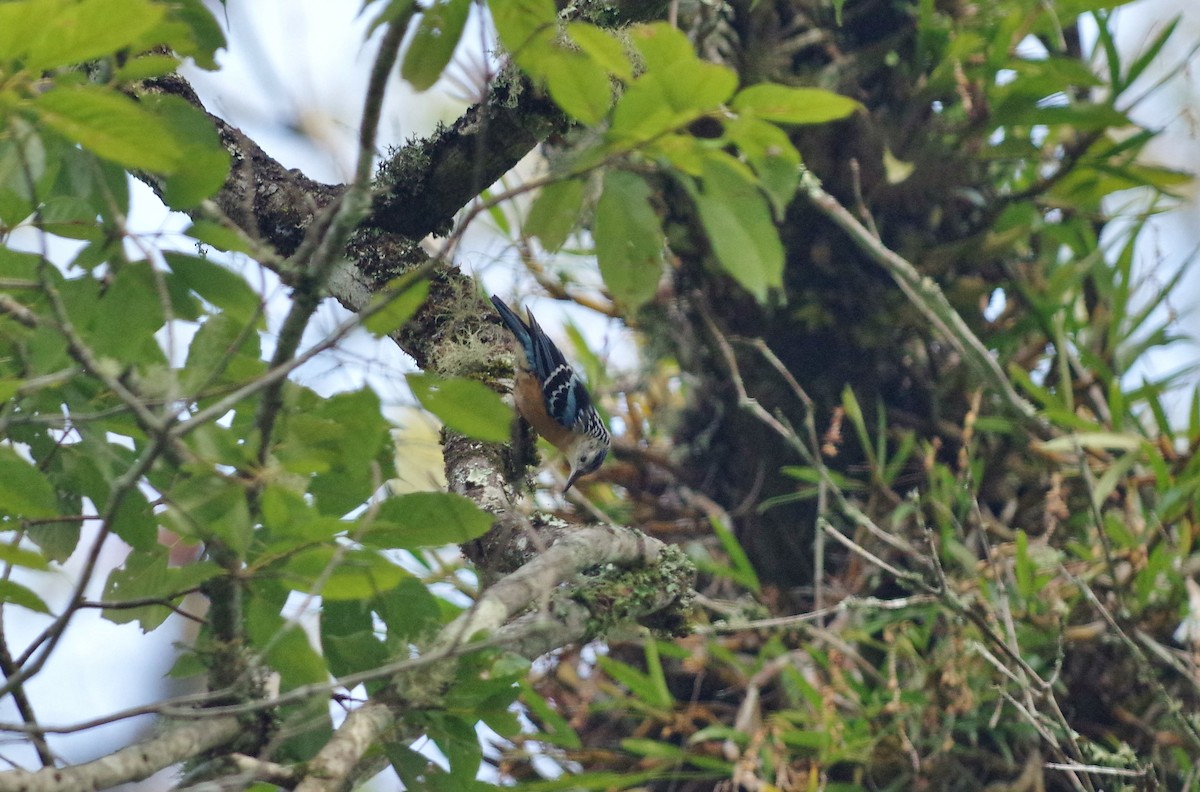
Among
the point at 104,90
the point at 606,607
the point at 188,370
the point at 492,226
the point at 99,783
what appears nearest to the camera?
the point at 104,90

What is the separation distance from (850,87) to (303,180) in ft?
6.82

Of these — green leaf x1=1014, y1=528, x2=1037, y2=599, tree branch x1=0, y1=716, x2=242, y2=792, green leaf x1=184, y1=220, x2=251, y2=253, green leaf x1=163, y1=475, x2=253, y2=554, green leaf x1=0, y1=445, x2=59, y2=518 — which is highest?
green leaf x1=184, y1=220, x2=251, y2=253

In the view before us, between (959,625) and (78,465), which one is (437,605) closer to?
(78,465)

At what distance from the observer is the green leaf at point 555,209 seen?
1.36m

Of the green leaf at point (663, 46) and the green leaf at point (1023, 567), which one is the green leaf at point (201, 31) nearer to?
the green leaf at point (663, 46)

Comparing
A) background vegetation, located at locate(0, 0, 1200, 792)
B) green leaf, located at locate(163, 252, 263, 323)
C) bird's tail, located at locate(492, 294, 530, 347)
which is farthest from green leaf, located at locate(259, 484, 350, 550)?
bird's tail, located at locate(492, 294, 530, 347)

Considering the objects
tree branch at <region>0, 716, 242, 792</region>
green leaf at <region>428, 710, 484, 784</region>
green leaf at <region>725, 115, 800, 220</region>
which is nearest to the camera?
tree branch at <region>0, 716, 242, 792</region>

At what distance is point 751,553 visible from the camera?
3975 mm

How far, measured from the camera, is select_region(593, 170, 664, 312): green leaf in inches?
51.7

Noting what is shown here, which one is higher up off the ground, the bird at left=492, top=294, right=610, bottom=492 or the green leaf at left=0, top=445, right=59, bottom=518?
the bird at left=492, top=294, right=610, bottom=492

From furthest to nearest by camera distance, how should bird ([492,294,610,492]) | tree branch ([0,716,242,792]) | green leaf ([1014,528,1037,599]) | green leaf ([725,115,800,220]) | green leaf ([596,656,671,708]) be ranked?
1. bird ([492,294,610,492])
2. green leaf ([596,656,671,708])
3. green leaf ([1014,528,1037,599])
4. green leaf ([725,115,800,220])
5. tree branch ([0,716,242,792])

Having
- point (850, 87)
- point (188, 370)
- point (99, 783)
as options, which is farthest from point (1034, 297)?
point (99, 783)

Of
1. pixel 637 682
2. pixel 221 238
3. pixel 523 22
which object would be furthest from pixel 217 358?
pixel 637 682

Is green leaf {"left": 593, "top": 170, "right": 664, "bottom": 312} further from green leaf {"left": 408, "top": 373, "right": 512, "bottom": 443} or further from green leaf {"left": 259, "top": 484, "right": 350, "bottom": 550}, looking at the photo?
green leaf {"left": 259, "top": 484, "right": 350, "bottom": 550}
